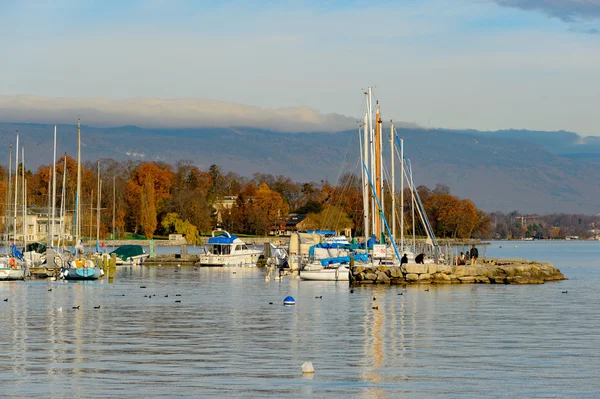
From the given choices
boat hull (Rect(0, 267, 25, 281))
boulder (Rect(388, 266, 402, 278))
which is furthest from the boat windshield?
boulder (Rect(388, 266, 402, 278))

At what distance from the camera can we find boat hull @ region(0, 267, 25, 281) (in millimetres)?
63844

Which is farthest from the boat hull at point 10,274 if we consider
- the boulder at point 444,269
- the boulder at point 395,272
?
the boulder at point 444,269

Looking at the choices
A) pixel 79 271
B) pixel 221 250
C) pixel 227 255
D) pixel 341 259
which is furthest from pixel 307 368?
pixel 221 250

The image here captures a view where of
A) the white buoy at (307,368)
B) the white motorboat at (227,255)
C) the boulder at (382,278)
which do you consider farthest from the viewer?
the white motorboat at (227,255)

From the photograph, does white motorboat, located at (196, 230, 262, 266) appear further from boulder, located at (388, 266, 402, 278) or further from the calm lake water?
the calm lake water

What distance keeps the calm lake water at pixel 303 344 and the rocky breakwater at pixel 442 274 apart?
15.0ft

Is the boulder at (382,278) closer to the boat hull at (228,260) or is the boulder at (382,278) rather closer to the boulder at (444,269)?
the boulder at (444,269)

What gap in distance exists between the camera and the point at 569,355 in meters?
27.8

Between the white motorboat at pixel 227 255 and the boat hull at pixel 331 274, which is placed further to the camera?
the white motorboat at pixel 227 255

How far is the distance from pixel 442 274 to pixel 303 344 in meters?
30.9

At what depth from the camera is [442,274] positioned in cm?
6000

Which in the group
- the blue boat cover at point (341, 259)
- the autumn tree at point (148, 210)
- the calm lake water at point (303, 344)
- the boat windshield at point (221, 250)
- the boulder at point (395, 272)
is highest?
the autumn tree at point (148, 210)

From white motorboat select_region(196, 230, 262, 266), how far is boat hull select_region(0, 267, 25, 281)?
95.1ft

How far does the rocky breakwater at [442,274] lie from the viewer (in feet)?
194
